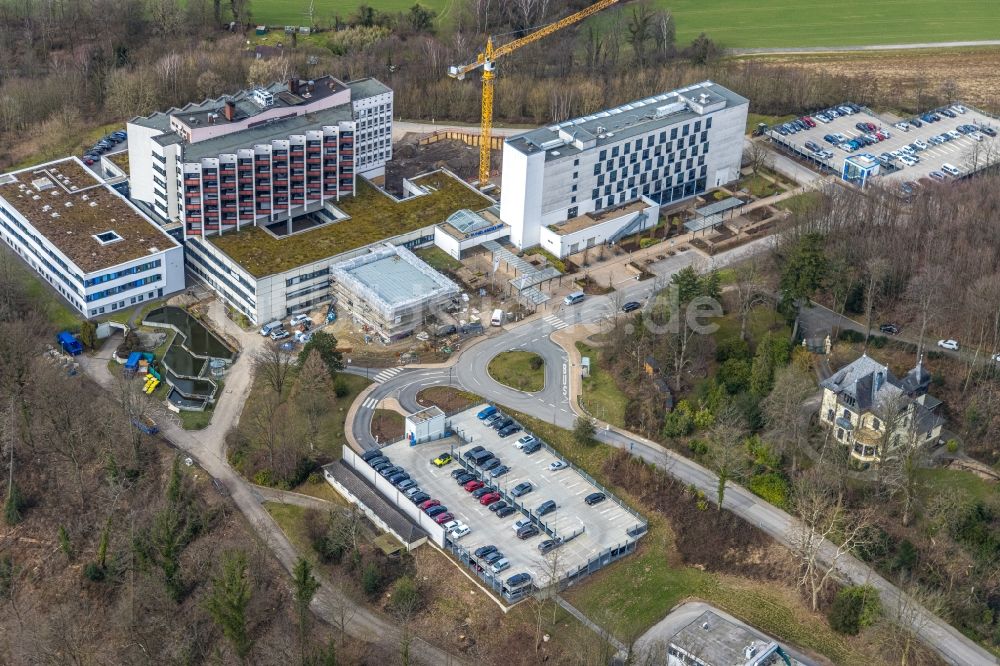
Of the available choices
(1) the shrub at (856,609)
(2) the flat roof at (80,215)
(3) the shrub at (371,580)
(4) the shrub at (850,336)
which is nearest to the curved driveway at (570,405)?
(1) the shrub at (856,609)

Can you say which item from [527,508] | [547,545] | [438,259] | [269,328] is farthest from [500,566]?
[438,259]

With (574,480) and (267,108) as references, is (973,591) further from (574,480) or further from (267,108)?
(267,108)

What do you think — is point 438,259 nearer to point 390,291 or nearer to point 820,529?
point 390,291

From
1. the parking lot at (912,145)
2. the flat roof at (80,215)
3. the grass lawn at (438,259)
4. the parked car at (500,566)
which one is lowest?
the parked car at (500,566)

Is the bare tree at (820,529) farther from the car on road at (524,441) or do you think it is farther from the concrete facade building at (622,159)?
the concrete facade building at (622,159)

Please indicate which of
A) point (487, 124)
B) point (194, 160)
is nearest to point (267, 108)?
point (194, 160)

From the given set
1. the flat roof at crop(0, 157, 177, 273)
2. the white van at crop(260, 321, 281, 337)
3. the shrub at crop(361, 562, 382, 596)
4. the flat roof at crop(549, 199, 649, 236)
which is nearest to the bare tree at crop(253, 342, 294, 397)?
the white van at crop(260, 321, 281, 337)
